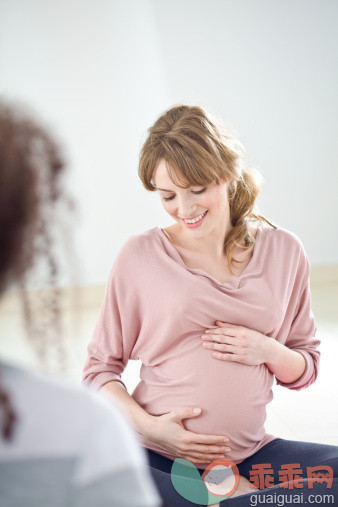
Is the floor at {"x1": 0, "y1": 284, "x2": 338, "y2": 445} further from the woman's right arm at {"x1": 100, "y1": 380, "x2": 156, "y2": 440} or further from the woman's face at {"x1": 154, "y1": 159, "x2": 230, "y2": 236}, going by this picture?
the woman's face at {"x1": 154, "y1": 159, "x2": 230, "y2": 236}

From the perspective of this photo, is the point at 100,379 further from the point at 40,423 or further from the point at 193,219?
the point at 40,423

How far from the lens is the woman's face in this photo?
1.58 meters

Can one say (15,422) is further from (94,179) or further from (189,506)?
(94,179)

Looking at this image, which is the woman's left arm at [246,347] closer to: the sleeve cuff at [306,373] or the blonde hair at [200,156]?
the sleeve cuff at [306,373]

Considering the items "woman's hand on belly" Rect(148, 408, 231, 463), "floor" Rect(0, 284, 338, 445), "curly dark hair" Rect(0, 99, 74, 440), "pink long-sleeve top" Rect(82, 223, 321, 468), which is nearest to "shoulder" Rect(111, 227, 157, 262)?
"pink long-sleeve top" Rect(82, 223, 321, 468)

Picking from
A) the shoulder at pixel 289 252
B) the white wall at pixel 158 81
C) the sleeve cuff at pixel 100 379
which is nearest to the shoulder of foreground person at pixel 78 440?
the sleeve cuff at pixel 100 379

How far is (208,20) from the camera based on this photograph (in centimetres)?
436

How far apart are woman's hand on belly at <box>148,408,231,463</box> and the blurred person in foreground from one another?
2.96 feet

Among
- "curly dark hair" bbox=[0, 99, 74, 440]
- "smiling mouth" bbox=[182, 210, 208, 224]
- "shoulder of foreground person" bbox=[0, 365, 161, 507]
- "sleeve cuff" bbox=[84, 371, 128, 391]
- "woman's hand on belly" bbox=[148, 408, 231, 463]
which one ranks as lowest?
"woman's hand on belly" bbox=[148, 408, 231, 463]

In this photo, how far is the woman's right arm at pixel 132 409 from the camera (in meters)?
1.55

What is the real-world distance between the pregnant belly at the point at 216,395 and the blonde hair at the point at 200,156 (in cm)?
30

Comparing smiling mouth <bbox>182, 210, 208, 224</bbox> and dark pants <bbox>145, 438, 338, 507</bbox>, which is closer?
dark pants <bbox>145, 438, 338, 507</bbox>

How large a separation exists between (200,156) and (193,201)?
112 millimetres

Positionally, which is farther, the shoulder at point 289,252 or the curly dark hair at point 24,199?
the shoulder at point 289,252
